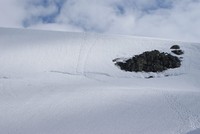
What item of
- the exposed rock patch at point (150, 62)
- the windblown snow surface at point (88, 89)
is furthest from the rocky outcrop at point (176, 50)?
the exposed rock patch at point (150, 62)

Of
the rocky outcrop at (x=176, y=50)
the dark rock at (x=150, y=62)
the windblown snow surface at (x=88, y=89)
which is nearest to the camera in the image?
the windblown snow surface at (x=88, y=89)

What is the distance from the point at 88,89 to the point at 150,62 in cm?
982

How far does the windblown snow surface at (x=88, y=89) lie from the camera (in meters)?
16.5

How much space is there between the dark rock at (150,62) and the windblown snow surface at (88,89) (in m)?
0.77

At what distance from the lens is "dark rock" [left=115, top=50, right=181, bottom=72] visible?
2966cm

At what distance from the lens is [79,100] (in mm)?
19938

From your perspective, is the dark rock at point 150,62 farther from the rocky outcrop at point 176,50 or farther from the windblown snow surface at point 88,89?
the rocky outcrop at point 176,50

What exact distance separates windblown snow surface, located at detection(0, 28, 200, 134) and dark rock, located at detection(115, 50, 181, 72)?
774 millimetres

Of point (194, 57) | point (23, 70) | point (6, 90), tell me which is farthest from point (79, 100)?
point (194, 57)

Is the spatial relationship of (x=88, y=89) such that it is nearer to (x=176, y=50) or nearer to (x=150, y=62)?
(x=150, y=62)

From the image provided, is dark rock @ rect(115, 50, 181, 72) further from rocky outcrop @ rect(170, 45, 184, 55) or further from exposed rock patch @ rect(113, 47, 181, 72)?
rocky outcrop @ rect(170, 45, 184, 55)

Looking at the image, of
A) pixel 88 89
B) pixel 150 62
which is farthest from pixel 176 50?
pixel 88 89

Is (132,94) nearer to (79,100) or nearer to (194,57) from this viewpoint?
(79,100)

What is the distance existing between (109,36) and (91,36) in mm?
2209
